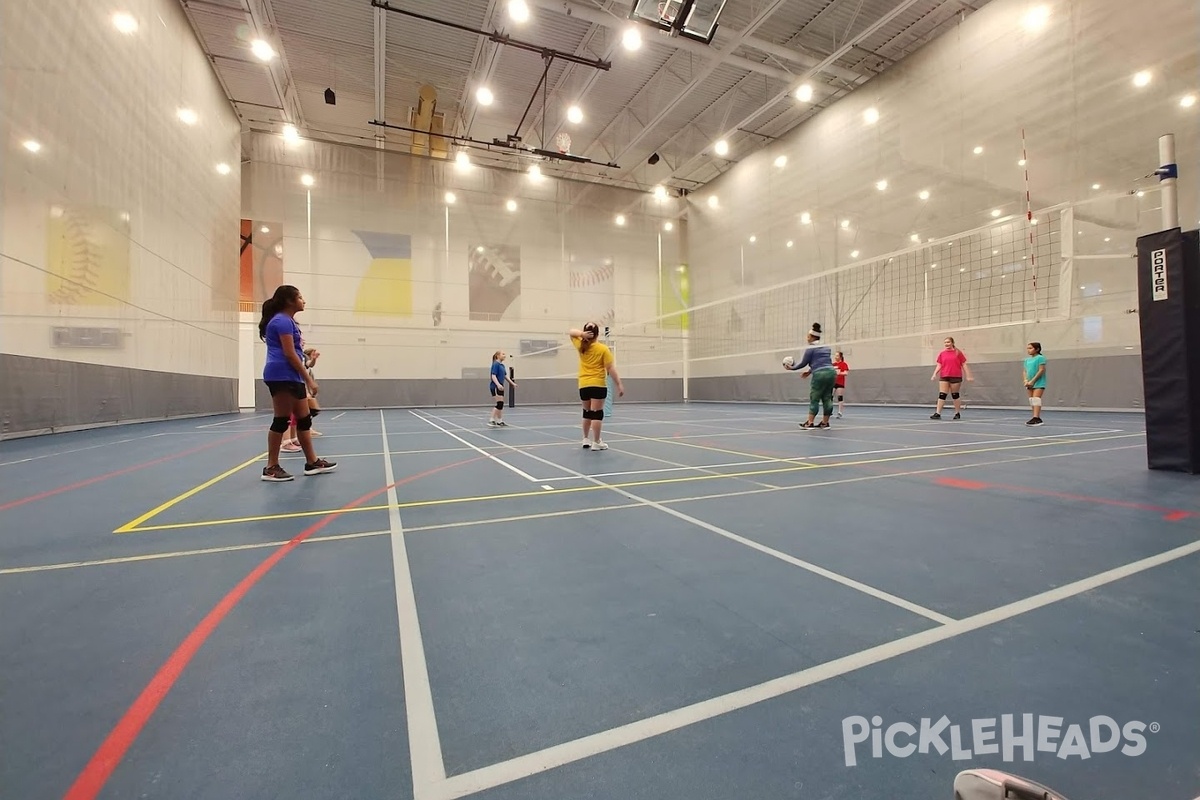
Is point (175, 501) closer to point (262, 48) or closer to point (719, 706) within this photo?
point (719, 706)

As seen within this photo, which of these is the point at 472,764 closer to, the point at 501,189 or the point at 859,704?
the point at 859,704

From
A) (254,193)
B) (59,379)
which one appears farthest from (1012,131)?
(254,193)

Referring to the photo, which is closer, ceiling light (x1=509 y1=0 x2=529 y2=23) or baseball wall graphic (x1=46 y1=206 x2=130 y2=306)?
baseball wall graphic (x1=46 y1=206 x2=130 y2=306)

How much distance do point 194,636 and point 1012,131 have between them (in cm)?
1867

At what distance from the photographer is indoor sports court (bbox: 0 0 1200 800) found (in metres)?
1.31

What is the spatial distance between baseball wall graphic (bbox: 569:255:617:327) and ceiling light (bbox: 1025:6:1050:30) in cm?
1676

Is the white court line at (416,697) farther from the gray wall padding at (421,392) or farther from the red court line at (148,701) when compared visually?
the gray wall padding at (421,392)

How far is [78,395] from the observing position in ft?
31.0

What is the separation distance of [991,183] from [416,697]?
59.1 ft

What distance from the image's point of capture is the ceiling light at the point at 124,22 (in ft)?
33.9

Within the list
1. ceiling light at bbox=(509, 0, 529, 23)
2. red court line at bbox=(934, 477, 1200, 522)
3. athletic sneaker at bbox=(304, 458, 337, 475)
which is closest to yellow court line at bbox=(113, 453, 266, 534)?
athletic sneaker at bbox=(304, 458, 337, 475)

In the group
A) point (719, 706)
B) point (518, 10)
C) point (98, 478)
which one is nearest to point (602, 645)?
point (719, 706)

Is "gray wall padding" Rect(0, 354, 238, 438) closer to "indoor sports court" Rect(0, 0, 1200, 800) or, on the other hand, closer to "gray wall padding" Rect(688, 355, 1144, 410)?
"indoor sports court" Rect(0, 0, 1200, 800)

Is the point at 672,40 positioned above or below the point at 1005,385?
above
